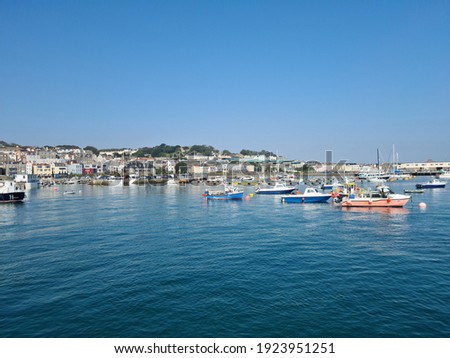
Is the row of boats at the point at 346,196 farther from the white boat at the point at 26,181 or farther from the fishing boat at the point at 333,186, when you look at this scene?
the white boat at the point at 26,181

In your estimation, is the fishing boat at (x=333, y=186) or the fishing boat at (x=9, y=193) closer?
the fishing boat at (x=9, y=193)

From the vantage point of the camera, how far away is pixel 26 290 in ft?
49.2

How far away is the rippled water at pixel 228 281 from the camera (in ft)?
36.7

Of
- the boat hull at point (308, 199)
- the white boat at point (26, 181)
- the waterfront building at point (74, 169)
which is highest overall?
the waterfront building at point (74, 169)

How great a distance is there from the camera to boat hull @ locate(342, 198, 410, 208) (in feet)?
134

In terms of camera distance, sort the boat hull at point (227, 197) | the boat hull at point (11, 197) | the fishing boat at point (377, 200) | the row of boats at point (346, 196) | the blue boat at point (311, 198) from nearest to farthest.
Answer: the fishing boat at point (377, 200) → the row of boats at point (346, 196) → the blue boat at point (311, 198) → the boat hull at point (11, 197) → the boat hull at point (227, 197)

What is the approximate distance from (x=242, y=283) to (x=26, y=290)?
394 inches

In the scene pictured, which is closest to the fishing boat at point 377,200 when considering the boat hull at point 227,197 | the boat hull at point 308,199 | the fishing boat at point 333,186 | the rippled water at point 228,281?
the boat hull at point 308,199

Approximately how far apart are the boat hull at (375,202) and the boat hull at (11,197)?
55457 mm

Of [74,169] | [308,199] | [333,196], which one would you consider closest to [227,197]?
[308,199]

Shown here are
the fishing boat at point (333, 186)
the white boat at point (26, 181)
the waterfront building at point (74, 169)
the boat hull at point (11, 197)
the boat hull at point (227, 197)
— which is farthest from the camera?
the waterfront building at point (74, 169)

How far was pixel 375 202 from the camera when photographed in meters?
41.6
